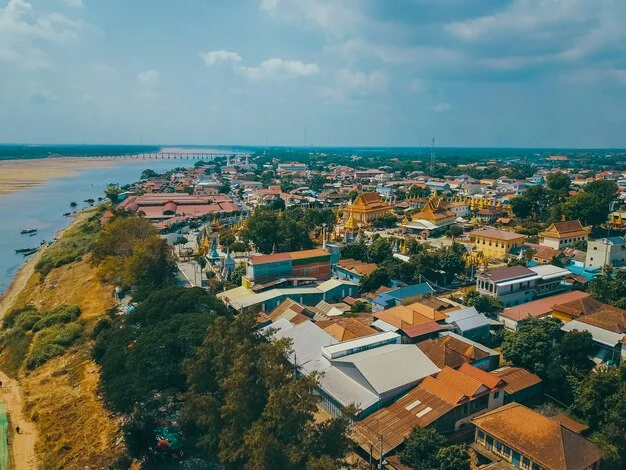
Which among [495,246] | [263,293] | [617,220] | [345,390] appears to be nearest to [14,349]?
[263,293]

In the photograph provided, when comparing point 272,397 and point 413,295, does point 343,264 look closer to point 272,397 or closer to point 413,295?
point 413,295

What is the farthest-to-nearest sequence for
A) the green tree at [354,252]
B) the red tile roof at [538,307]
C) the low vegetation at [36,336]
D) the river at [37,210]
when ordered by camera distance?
the river at [37,210], the green tree at [354,252], the low vegetation at [36,336], the red tile roof at [538,307]

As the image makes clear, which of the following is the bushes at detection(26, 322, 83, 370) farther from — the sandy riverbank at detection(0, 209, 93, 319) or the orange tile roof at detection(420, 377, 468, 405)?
the orange tile roof at detection(420, 377, 468, 405)

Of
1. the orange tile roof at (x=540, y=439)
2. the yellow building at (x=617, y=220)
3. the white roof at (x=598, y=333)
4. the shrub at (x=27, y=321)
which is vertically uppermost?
the yellow building at (x=617, y=220)

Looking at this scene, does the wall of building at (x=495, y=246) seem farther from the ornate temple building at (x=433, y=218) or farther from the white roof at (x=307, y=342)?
the white roof at (x=307, y=342)

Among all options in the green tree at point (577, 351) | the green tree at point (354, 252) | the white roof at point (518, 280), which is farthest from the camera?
the green tree at point (354, 252)

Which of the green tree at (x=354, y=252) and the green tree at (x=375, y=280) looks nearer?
the green tree at (x=375, y=280)

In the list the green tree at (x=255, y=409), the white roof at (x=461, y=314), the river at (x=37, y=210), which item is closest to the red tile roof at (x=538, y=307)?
the white roof at (x=461, y=314)
